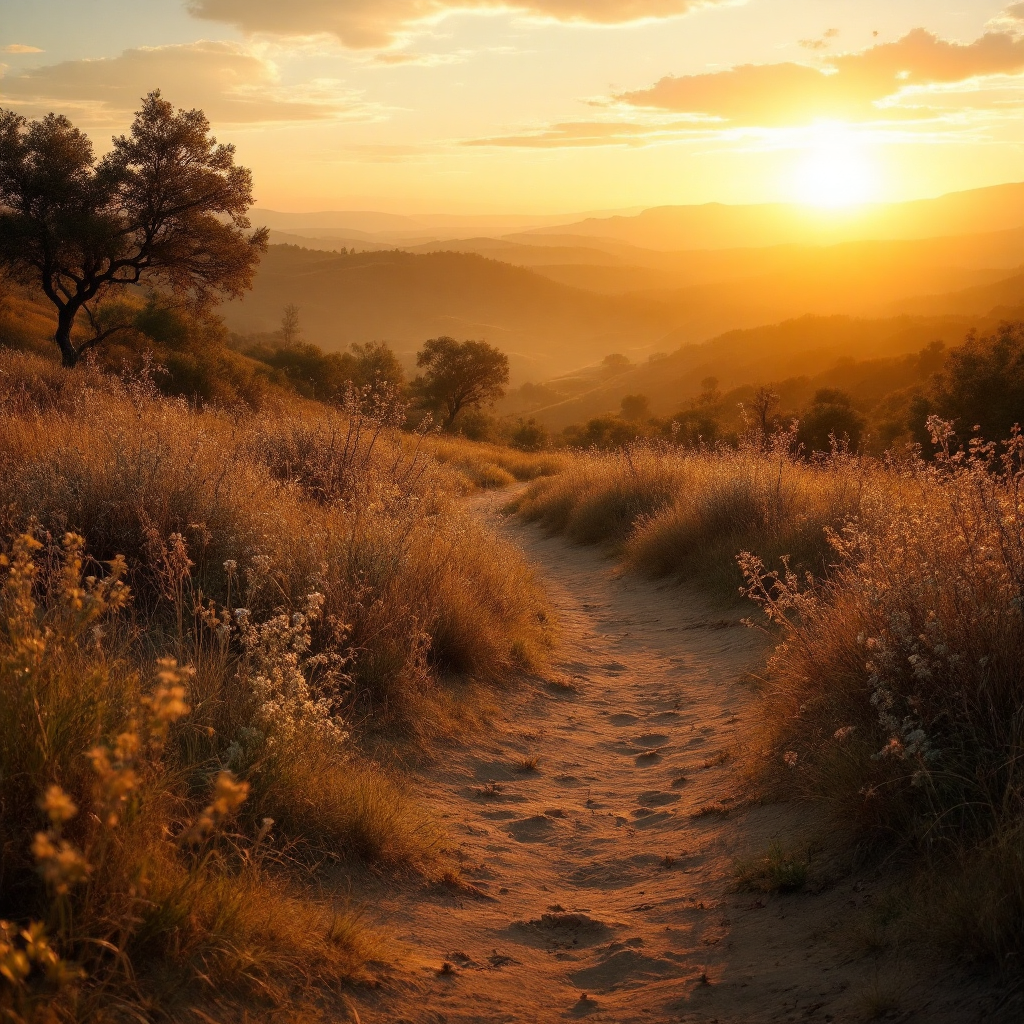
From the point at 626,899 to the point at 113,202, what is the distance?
2375 cm

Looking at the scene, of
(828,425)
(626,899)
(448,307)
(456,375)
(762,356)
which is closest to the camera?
(626,899)

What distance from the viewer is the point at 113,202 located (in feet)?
74.3

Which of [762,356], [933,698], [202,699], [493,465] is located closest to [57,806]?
[202,699]

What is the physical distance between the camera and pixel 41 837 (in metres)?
1.53

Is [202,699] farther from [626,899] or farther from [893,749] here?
[893,749]

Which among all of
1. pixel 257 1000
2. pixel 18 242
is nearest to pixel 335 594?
pixel 257 1000

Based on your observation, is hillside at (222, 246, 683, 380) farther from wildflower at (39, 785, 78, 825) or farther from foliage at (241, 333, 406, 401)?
wildflower at (39, 785, 78, 825)

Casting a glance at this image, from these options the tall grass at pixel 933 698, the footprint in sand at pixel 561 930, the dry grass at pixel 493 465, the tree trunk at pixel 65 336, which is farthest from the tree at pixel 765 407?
the footprint in sand at pixel 561 930

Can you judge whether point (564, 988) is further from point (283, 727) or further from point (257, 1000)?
point (283, 727)

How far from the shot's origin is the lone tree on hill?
21875 mm

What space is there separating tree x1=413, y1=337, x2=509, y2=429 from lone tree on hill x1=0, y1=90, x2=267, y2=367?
2437cm

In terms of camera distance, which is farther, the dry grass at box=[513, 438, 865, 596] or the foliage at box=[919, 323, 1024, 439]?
the foliage at box=[919, 323, 1024, 439]

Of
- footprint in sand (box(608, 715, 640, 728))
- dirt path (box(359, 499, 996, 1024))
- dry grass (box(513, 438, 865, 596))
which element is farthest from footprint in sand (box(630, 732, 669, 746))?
dry grass (box(513, 438, 865, 596))

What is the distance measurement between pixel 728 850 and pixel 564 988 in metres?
1.36
